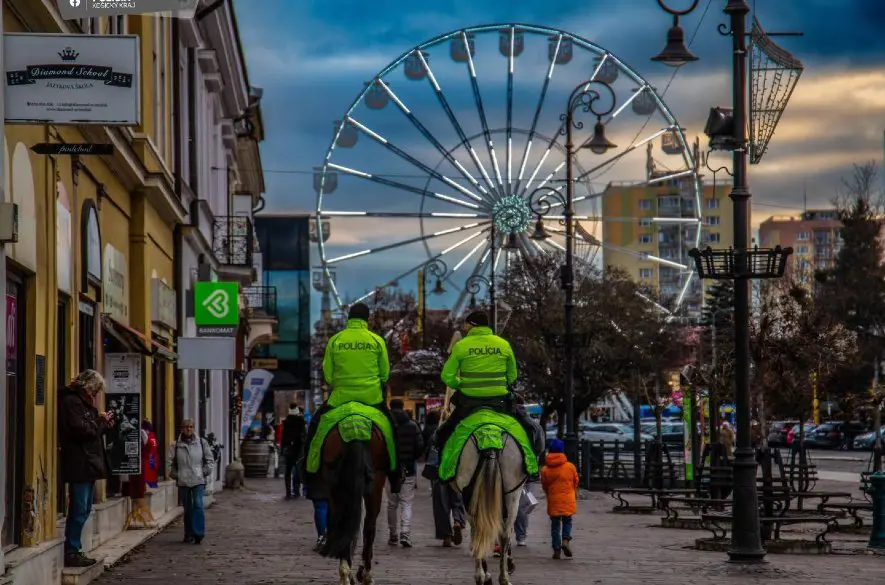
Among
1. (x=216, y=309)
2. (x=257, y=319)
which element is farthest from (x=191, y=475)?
(x=257, y=319)

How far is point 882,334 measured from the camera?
90.7m

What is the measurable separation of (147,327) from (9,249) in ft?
38.9

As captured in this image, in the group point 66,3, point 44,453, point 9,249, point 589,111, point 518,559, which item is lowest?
point 518,559

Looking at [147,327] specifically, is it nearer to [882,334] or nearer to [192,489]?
[192,489]

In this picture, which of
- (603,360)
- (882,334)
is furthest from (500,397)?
(882,334)

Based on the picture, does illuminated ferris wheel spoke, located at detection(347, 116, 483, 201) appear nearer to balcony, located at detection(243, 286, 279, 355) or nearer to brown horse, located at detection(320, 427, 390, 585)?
balcony, located at detection(243, 286, 279, 355)

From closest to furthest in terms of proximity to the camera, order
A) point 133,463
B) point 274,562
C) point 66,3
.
Result: 1. point 66,3
2. point 274,562
3. point 133,463

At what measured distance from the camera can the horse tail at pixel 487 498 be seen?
13875 mm

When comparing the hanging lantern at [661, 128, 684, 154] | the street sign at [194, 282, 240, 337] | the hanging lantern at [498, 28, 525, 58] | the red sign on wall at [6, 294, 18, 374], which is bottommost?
the red sign on wall at [6, 294, 18, 374]

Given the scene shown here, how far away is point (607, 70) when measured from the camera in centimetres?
5241

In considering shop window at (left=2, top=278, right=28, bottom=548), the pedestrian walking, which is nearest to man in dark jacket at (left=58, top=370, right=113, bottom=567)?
shop window at (left=2, top=278, right=28, bottom=548)

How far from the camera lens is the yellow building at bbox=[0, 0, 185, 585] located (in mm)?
13227

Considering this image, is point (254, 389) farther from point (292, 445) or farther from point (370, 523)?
point (370, 523)

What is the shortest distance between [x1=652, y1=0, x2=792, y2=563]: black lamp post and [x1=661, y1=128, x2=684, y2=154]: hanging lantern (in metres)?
35.4
